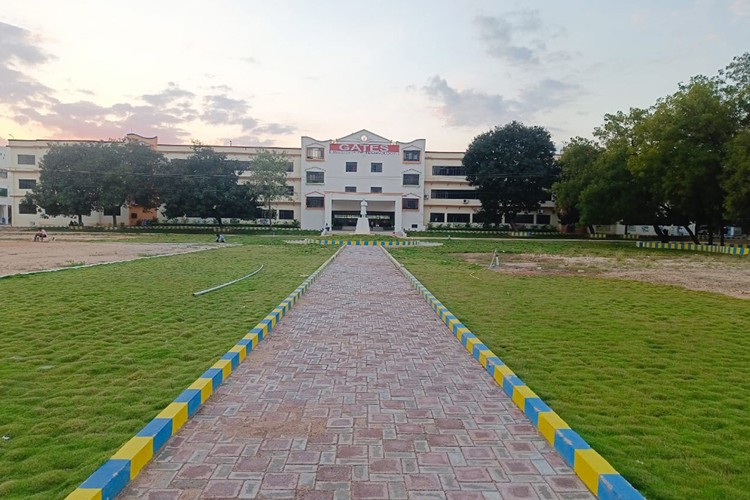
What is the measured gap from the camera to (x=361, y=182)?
55.3 meters

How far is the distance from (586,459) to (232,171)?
50.5 meters

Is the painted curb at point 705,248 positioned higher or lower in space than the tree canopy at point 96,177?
lower

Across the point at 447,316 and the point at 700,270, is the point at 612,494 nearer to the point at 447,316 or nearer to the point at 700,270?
the point at 447,316

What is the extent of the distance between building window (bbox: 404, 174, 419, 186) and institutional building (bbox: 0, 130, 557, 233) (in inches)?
4.0

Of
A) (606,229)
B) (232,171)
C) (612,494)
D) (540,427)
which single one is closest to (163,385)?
(540,427)

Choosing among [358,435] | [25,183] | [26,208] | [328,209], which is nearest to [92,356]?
[358,435]

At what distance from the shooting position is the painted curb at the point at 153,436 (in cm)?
305

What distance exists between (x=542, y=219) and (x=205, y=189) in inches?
1498

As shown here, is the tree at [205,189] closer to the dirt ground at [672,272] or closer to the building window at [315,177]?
the building window at [315,177]

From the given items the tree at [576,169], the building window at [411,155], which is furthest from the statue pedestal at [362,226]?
the tree at [576,169]

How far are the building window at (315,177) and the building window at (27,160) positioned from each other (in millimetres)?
31713

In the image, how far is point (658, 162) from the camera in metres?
29.9

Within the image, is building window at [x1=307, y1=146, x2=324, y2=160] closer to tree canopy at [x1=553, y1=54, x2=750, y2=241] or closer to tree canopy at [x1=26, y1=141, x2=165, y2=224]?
tree canopy at [x1=26, y1=141, x2=165, y2=224]

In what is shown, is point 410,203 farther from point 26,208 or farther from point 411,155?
point 26,208
